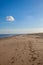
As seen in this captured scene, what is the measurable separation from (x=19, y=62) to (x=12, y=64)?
58 cm

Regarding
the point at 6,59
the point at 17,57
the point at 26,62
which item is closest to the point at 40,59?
the point at 26,62

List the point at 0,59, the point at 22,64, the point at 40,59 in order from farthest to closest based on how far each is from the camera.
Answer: the point at 0,59 → the point at 40,59 → the point at 22,64

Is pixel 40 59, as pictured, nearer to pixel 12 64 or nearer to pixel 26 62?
pixel 26 62

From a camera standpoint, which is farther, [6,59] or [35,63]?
[6,59]

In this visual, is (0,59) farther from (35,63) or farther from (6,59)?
(35,63)

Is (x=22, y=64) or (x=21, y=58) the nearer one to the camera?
(x=22, y=64)

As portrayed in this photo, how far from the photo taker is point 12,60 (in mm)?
9797

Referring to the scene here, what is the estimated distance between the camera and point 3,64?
9.25 metres

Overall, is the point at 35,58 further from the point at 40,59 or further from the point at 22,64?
the point at 22,64

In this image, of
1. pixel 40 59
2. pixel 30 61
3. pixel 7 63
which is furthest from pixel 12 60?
pixel 40 59

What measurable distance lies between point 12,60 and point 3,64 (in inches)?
33.1

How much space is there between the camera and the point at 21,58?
10.2 m

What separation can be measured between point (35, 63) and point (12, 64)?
164cm

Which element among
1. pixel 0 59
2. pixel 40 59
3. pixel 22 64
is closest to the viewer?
pixel 22 64
